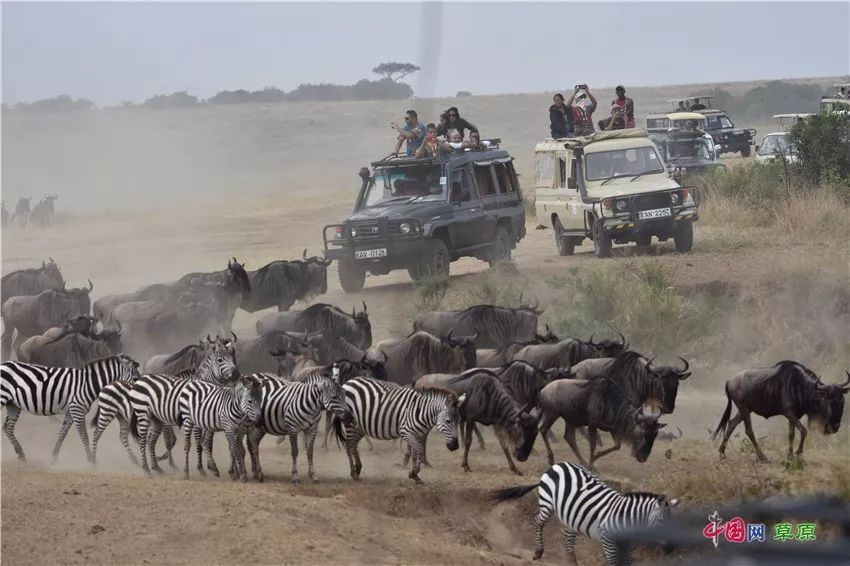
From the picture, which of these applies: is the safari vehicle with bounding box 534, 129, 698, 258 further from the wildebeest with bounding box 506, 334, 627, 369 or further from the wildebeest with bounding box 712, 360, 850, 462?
the wildebeest with bounding box 712, 360, 850, 462

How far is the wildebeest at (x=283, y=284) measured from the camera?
2178 cm

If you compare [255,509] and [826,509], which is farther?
[255,509]

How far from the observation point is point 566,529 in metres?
11.8

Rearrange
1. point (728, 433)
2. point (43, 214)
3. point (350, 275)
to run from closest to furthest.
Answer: point (728, 433) → point (350, 275) → point (43, 214)

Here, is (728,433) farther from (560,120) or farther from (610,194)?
(560,120)

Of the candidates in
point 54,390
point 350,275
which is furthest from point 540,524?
point 350,275

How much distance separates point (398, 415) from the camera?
1347 centimetres

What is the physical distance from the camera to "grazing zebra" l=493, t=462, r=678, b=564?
433 inches

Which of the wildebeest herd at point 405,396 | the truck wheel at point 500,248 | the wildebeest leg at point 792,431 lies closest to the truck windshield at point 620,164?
the truck wheel at point 500,248

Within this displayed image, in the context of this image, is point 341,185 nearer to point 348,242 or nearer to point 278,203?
point 278,203

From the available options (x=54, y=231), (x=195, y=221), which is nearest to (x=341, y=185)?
(x=195, y=221)

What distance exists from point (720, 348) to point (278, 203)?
29.6 metres

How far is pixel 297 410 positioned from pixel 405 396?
1.04 meters

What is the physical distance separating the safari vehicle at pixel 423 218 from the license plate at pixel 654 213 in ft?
7.96
